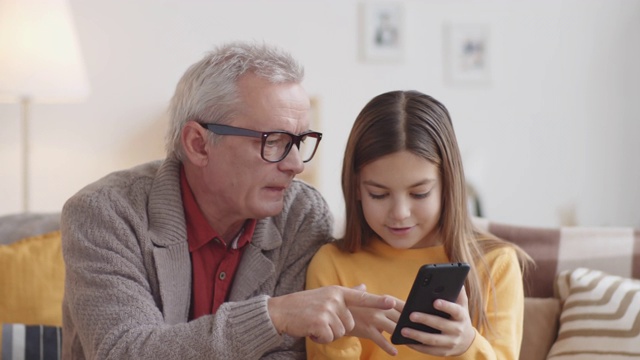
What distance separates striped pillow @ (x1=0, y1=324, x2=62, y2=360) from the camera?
2066 millimetres

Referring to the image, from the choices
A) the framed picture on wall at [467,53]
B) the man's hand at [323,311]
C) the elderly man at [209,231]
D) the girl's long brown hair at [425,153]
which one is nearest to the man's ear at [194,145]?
the elderly man at [209,231]

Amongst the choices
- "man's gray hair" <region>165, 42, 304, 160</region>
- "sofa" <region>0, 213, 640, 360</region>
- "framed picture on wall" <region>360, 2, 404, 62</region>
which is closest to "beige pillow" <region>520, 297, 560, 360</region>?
"sofa" <region>0, 213, 640, 360</region>

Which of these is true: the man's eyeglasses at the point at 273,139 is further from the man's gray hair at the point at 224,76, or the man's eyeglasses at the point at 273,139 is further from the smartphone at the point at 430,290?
the smartphone at the point at 430,290

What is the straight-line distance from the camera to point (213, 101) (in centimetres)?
177

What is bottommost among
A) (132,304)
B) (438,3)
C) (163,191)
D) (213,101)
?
(132,304)

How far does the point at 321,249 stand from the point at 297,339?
0.20 metres

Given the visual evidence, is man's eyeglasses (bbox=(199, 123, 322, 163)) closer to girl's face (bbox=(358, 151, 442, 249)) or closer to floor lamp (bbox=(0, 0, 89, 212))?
girl's face (bbox=(358, 151, 442, 249))

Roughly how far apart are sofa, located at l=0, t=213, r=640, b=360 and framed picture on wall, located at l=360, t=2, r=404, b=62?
6.57 feet

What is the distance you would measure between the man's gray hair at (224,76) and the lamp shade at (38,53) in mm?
1338

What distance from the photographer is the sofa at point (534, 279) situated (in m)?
1.96

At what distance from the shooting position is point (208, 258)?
1834 millimetres

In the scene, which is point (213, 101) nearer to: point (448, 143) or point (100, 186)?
point (100, 186)

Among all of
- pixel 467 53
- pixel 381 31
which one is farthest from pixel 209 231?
pixel 467 53

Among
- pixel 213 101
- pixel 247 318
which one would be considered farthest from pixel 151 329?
pixel 213 101
